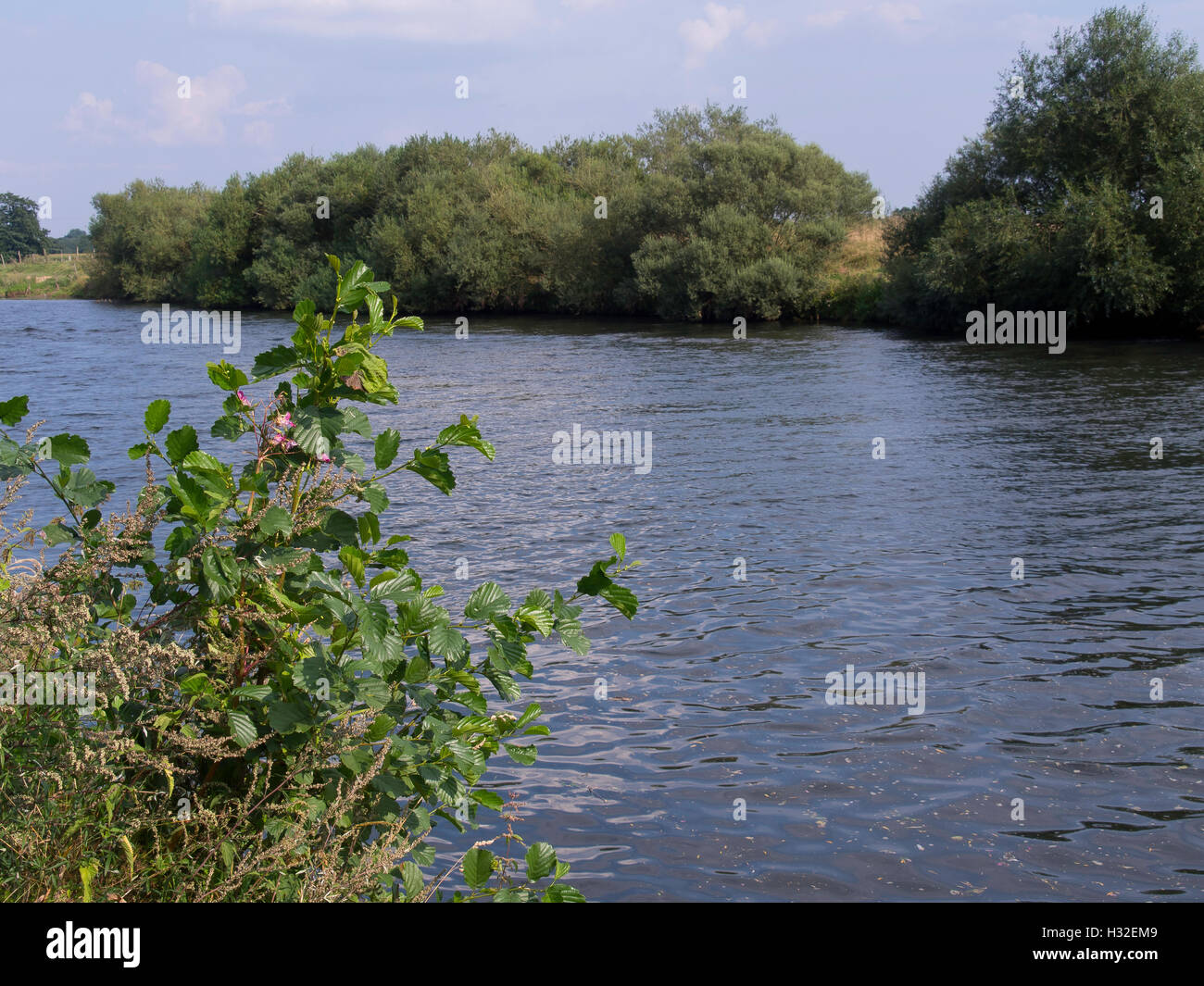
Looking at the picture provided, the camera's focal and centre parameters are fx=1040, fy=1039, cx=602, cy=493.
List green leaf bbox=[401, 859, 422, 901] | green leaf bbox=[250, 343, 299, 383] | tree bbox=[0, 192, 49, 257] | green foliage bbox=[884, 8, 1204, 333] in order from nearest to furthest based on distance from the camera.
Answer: green leaf bbox=[401, 859, 422, 901] < green leaf bbox=[250, 343, 299, 383] < green foliage bbox=[884, 8, 1204, 333] < tree bbox=[0, 192, 49, 257]

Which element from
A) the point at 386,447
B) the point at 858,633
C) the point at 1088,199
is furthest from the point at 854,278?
the point at 386,447

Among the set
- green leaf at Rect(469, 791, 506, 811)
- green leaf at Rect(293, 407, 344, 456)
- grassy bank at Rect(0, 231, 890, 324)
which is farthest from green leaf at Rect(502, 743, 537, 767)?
grassy bank at Rect(0, 231, 890, 324)

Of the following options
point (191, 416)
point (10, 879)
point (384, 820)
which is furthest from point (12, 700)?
point (191, 416)

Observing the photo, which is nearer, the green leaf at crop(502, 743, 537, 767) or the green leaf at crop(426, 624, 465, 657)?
the green leaf at crop(426, 624, 465, 657)

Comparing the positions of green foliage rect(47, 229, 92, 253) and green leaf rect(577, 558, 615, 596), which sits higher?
green foliage rect(47, 229, 92, 253)

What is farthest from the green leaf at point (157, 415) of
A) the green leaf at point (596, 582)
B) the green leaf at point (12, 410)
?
the green leaf at point (596, 582)

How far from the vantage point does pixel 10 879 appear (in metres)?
3.71

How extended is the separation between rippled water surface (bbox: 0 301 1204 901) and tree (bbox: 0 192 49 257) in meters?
135

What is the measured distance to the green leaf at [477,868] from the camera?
379cm

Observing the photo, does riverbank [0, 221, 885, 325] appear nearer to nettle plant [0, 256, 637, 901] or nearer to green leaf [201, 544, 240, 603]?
nettle plant [0, 256, 637, 901]

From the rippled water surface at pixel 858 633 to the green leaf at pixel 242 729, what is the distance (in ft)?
8.81

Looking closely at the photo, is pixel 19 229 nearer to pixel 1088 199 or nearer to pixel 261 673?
pixel 1088 199

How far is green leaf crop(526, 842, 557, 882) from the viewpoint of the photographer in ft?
12.5

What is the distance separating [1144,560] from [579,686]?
7.45 m
